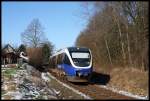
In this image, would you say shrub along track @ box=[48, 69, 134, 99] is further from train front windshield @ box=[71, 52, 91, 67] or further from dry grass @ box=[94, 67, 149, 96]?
train front windshield @ box=[71, 52, 91, 67]

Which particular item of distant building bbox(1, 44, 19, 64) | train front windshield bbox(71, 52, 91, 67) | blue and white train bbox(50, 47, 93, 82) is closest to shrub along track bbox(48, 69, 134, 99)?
blue and white train bbox(50, 47, 93, 82)

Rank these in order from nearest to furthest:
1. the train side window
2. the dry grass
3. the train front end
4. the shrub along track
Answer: the shrub along track < the dry grass < the train front end < the train side window

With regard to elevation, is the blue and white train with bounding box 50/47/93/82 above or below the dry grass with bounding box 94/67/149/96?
above

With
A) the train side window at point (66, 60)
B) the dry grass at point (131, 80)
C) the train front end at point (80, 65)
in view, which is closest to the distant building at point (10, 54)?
the dry grass at point (131, 80)

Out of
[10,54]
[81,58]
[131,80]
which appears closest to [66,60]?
[81,58]

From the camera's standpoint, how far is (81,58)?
111 feet

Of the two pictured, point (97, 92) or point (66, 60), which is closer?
point (97, 92)

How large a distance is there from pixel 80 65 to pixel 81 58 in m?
0.76

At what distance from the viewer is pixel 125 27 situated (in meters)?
42.2

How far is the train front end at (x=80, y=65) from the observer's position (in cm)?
3294

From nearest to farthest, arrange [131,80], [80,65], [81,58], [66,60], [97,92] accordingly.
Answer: [97,92]
[131,80]
[80,65]
[81,58]
[66,60]

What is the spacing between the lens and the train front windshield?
33.5m

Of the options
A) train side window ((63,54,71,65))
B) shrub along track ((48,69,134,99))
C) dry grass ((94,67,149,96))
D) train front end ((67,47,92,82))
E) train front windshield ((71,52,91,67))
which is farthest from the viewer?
train side window ((63,54,71,65))

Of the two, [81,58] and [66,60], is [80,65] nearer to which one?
[81,58]
